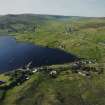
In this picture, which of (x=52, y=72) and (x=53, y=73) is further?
(x=52, y=72)

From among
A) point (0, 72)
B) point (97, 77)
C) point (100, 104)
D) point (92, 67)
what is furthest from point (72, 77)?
point (0, 72)

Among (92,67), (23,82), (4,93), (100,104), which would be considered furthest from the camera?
(92,67)

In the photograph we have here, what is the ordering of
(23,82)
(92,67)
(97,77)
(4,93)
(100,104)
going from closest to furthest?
(100,104)
(4,93)
(23,82)
(97,77)
(92,67)

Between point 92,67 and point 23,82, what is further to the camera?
point 92,67

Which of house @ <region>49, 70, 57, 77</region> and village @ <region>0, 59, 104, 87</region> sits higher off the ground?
house @ <region>49, 70, 57, 77</region>

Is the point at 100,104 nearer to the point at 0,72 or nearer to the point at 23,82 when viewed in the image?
the point at 23,82

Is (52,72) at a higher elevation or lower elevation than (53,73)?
lower

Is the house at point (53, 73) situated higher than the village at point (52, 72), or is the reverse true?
the house at point (53, 73)

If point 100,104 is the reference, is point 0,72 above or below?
below

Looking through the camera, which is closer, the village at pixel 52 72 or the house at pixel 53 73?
the village at pixel 52 72

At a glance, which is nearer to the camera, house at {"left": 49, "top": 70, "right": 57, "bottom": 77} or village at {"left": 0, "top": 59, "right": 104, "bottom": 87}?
village at {"left": 0, "top": 59, "right": 104, "bottom": 87}
